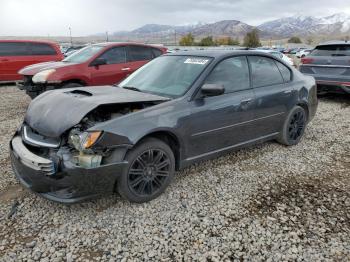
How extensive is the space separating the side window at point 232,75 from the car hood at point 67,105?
79cm

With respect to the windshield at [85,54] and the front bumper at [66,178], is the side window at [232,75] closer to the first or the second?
the front bumper at [66,178]

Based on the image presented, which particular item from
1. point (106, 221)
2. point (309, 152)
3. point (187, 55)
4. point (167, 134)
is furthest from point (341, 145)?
point (106, 221)

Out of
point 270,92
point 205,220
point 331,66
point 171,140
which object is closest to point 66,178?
point 171,140

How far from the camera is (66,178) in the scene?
2871 millimetres

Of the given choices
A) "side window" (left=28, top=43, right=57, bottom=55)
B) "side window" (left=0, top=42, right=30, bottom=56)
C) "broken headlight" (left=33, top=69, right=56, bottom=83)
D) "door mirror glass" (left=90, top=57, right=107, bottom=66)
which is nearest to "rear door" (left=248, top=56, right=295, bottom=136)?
"door mirror glass" (left=90, top=57, right=107, bottom=66)

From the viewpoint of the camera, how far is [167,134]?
11.6 feet

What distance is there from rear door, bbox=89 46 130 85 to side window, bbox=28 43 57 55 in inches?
206

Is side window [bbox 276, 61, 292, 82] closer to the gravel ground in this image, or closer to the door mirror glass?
the gravel ground

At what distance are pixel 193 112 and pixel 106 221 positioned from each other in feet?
4.97

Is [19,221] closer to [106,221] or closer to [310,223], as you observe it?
[106,221]

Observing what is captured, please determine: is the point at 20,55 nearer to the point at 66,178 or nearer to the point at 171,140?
the point at 171,140

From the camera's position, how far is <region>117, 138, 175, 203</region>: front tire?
3.19 meters

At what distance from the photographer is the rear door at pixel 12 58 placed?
1170 centimetres

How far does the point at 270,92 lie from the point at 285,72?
2.33 feet
